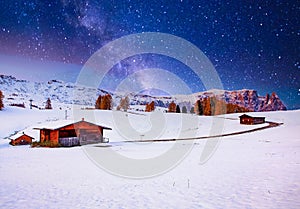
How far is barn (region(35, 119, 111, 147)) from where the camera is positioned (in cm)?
3881

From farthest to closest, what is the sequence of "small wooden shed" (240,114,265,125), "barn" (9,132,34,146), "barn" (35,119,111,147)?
1. "small wooden shed" (240,114,265,125)
2. "barn" (9,132,34,146)
3. "barn" (35,119,111,147)

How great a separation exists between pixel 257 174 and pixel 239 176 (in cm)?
133

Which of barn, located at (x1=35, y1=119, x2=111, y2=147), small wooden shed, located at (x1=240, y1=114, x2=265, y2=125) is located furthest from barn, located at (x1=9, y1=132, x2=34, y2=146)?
small wooden shed, located at (x1=240, y1=114, x2=265, y2=125)

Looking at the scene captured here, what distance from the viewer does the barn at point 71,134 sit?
38.8 metres

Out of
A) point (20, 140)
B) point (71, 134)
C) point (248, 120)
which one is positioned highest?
point (248, 120)

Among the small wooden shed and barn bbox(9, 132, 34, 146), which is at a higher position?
the small wooden shed

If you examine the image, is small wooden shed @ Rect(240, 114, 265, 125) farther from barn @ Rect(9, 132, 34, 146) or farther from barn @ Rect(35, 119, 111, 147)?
barn @ Rect(9, 132, 34, 146)

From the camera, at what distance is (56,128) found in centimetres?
3791

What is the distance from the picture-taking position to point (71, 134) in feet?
135

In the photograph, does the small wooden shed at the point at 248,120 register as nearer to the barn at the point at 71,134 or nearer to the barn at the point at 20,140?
the barn at the point at 71,134

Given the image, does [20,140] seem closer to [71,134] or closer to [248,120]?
[71,134]

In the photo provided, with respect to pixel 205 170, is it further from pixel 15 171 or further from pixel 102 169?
pixel 15 171

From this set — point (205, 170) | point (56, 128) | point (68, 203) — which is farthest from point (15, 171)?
point (56, 128)

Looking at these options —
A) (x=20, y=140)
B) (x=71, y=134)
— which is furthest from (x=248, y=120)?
(x=20, y=140)
